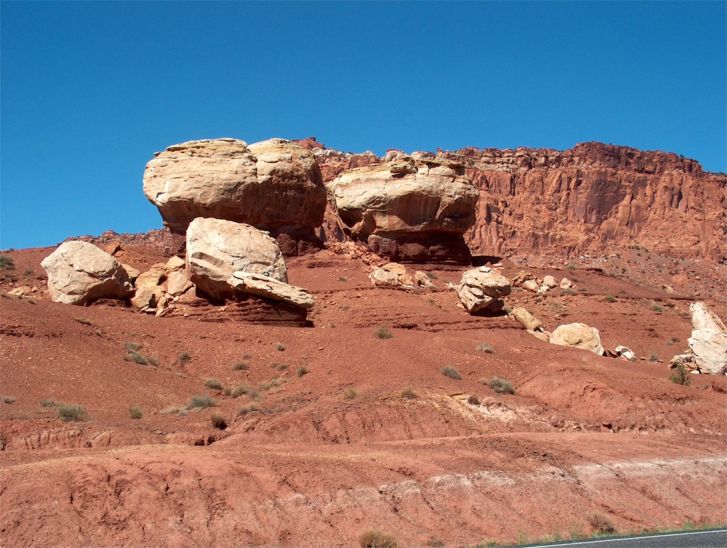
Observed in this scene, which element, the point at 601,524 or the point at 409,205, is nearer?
the point at 601,524

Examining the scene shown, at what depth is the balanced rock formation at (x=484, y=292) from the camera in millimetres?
30828

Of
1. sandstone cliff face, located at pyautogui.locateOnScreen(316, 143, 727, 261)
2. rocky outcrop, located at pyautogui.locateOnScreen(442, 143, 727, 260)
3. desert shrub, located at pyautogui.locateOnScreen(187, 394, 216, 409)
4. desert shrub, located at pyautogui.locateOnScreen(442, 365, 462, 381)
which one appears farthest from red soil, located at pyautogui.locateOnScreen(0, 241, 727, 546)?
rocky outcrop, located at pyautogui.locateOnScreen(442, 143, 727, 260)

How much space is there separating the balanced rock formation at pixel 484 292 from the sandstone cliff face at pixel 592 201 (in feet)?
171

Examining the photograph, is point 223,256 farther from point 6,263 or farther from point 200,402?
point 6,263

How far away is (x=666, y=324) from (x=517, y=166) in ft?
197

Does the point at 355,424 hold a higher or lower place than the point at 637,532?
higher

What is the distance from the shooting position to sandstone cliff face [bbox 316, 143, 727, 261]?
282 ft

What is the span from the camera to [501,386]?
21500 millimetres

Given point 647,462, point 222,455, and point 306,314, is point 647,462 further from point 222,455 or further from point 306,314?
point 306,314

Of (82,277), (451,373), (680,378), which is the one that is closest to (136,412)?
(451,373)

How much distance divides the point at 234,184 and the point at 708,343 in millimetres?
18562

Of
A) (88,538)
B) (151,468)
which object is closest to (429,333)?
(151,468)

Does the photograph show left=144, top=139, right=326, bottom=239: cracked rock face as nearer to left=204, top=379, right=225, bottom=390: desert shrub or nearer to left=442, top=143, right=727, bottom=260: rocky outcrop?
left=204, top=379, right=225, bottom=390: desert shrub

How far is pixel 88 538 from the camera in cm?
1098
